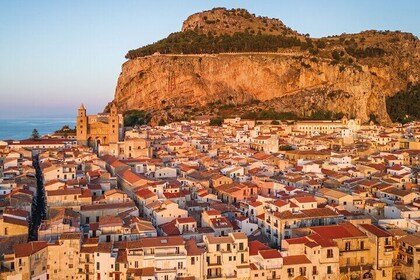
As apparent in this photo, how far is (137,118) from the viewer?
76062 millimetres

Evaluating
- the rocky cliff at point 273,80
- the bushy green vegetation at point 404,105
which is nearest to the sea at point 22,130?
the rocky cliff at point 273,80

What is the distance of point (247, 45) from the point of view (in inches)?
3334

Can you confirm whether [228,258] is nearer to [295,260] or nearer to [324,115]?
[295,260]

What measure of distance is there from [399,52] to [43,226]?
8531 centimetres

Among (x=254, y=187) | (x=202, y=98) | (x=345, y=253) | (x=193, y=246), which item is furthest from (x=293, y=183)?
(x=202, y=98)

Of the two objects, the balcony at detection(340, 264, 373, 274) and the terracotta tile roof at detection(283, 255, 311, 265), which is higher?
the terracotta tile roof at detection(283, 255, 311, 265)

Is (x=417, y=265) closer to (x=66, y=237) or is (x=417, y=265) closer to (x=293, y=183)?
(x=293, y=183)

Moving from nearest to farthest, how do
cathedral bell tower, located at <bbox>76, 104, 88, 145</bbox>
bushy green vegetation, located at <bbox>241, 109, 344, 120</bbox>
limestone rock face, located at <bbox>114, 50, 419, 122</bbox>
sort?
cathedral bell tower, located at <bbox>76, 104, 88, 145</bbox> < bushy green vegetation, located at <bbox>241, 109, 344, 120</bbox> < limestone rock face, located at <bbox>114, 50, 419, 122</bbox>

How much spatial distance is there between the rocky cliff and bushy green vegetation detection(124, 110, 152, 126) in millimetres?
2044

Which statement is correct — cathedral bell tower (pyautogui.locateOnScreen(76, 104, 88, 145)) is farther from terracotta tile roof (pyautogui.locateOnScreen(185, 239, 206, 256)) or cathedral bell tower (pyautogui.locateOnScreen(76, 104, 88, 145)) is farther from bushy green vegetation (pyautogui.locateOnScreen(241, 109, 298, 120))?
terracotta tile roof (pyautogui.locateOnScreen(185, 239, 206, 256))

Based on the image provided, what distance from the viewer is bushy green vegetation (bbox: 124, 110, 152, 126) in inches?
2928

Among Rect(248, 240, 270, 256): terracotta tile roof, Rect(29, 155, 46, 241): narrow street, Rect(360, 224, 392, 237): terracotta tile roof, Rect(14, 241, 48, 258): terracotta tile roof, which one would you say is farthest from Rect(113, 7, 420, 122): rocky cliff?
Rect(14, 241, 48, 258): terracotta tile roof

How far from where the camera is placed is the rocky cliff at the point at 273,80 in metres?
78.0

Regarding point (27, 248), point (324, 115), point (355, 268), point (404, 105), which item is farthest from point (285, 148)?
point (404, 105)
